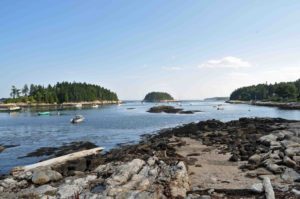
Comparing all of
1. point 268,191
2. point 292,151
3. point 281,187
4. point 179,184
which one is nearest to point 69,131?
point 292,151

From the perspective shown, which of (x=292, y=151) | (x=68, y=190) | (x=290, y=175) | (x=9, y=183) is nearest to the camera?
(x=68, y=190)

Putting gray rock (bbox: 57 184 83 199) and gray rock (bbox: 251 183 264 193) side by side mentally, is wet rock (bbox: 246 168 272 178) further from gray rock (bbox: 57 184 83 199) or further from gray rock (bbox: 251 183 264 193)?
gray rock (bbox: 57 184 83 199)

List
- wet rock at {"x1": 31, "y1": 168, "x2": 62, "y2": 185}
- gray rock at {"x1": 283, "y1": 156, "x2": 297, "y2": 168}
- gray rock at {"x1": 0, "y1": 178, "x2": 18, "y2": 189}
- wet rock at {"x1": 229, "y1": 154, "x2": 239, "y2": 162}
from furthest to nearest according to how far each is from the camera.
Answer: wet rock at {"x1": 229, "y1": 154, "x2": 239, "y2": 162} → gray rock at {"x1": 283, "y1": 156, "x2": 297, "y2": 168} → wet rock at {"x1": 31, "y1": 168, "x2": 62, "y2": 185} → gray rock at {"x1": 0, "y1": 178, "x2": 18, "y2": 189}

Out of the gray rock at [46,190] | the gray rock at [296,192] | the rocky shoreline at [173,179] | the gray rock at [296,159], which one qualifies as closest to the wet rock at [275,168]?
the rocky shoreline at [173,179]

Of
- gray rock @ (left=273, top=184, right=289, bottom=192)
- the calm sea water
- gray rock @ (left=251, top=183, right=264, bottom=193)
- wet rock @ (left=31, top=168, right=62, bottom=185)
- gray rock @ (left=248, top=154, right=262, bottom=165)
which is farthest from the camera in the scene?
the calm sea water

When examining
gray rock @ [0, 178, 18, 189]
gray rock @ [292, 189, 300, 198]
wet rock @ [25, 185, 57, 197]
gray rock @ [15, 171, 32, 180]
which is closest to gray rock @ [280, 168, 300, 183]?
gray rock @ [292, 189, 300, 198]

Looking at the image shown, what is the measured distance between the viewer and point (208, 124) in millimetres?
54906

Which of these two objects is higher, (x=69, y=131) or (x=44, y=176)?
(x=44, y=176)

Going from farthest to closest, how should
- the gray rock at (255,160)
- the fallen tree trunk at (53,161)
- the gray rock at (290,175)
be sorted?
the fallen tree trunk at (53,161) < the gray rock at (255,160) < the gray rock at (290,175)

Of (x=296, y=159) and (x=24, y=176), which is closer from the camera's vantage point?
(x=24, y=176)

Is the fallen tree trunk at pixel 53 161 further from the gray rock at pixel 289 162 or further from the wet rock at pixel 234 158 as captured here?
the gray rock at pixel 289 162

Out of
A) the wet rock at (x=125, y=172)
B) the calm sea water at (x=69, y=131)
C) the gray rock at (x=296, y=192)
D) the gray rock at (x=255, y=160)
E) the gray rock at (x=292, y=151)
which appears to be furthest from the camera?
the calm sea water at (x=69, y=131)

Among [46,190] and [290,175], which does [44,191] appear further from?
[290,175]

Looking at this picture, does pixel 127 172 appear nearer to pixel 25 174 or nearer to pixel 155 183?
pixel 155 183
